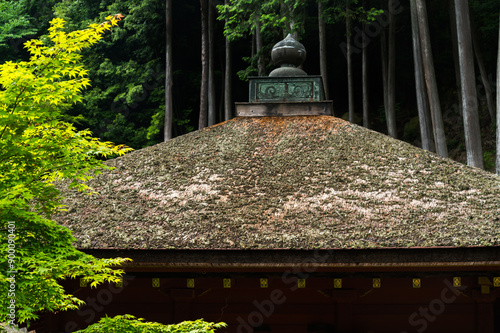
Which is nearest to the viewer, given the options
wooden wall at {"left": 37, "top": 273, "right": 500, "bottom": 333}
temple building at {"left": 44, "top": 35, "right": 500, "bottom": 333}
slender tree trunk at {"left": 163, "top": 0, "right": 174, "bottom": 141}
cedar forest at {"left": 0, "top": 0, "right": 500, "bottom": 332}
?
temple building at {"left": 44, "top": 35, "right": 500, "bottom": 333}

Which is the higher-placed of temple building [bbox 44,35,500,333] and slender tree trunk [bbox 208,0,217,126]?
slender tree trunk [bbox 208,0,217,126]

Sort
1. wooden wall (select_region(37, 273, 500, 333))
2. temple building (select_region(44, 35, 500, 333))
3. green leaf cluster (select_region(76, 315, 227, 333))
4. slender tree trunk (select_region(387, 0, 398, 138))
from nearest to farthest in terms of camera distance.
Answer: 1. green leaf cluster (select_region(76, 315, 227, 333))
2. temple building (select_region(44, 35, 500, 333))
3. wooden wall (select_region(37, 273, 500, 333))
4. slender tree trunk (select_region(387, 0, 398, 138))

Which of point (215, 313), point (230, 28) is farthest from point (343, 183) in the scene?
point (230, 28)

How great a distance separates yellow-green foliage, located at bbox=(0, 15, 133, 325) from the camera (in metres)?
4.82

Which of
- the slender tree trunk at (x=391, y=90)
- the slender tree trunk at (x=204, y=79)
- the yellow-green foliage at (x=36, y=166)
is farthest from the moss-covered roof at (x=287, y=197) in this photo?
the slender tree trunk at (x=204, y=79)

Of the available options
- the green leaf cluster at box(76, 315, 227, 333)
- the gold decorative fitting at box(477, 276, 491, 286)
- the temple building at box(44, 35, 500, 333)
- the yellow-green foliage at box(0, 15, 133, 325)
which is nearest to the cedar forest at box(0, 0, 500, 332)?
the temple building at box(44, 35, 500, 333)

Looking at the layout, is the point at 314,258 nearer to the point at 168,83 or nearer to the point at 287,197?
the point at 287,197

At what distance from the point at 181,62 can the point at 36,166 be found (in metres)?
25.9

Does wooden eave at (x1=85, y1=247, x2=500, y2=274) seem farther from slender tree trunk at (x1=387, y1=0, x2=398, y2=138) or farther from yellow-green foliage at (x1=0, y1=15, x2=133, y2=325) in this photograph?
slender tree trunk at (x1=387, y1=0, x2=398, y2=138)

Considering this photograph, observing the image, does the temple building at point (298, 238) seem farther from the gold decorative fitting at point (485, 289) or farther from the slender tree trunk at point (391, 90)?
the slender tree trunk at point (391, 90)

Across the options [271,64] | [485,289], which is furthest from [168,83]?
[485,289]

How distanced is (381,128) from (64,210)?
23.8 m

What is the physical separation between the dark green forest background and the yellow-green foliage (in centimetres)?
2011

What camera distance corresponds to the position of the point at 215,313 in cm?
768
